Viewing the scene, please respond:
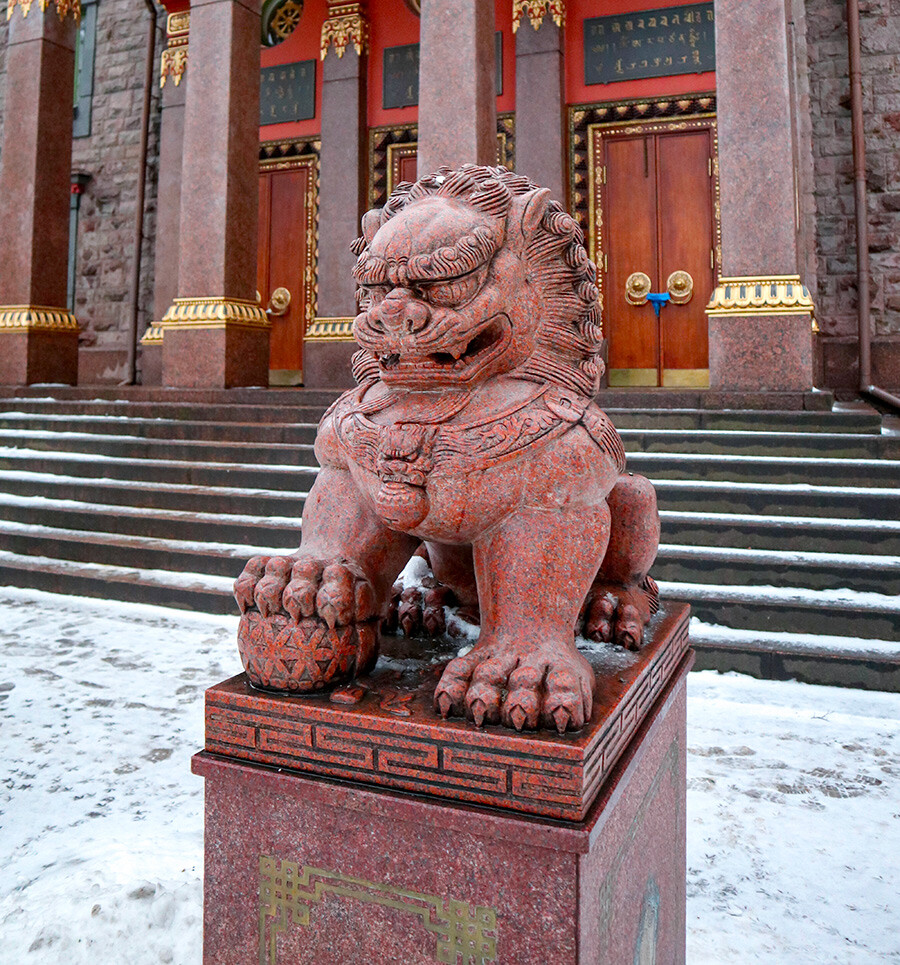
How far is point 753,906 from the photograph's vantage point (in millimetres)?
1758

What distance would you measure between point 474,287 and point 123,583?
3779mm

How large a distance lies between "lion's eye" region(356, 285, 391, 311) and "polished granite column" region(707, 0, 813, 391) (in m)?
4.97

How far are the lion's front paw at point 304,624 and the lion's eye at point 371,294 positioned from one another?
0.43 meters

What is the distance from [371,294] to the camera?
4.16ft

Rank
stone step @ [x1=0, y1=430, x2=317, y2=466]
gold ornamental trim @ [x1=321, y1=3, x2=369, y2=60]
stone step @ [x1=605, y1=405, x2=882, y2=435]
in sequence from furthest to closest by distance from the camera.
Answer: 1. gold ornamental trim @ [x1=321, y1=3, x2=369, y2=60]
2. stone step @ [x1=0, y1=430, x2=317, y2=466]
3. stone step @ [x1=605, y1=405, x2=882, y2=435]

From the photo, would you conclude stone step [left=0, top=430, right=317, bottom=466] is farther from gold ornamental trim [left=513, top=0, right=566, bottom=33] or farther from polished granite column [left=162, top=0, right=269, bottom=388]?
gold ornamental trim [left=513, top=0, right=566, bottom=33]

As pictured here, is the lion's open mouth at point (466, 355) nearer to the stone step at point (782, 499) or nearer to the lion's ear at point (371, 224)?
the lion's ear at point (371, 224)

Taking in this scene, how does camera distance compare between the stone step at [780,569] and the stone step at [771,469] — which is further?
the stone step at [771,469]

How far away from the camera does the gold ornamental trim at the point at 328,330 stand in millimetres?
9672

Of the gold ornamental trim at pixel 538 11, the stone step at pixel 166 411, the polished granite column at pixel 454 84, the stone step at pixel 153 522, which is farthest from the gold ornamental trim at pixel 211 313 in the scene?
the gold ornamental trim at pixel 538 11

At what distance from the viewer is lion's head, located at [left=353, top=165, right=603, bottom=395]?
1188mm

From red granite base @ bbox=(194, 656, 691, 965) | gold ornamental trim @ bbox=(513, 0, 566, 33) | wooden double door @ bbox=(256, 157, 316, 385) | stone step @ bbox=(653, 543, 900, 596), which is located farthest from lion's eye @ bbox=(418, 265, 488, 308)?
wooden double door @ bbox=(256, 157, 316, 385)

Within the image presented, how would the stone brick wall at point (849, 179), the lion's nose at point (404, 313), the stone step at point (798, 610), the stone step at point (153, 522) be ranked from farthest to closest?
the stone brick wall at point (849, 179)
the stone step at point (153, 522)
the stone step at point (798, 610)
the lion's nose at point (404, 313)

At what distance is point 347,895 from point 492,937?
0.23 m
